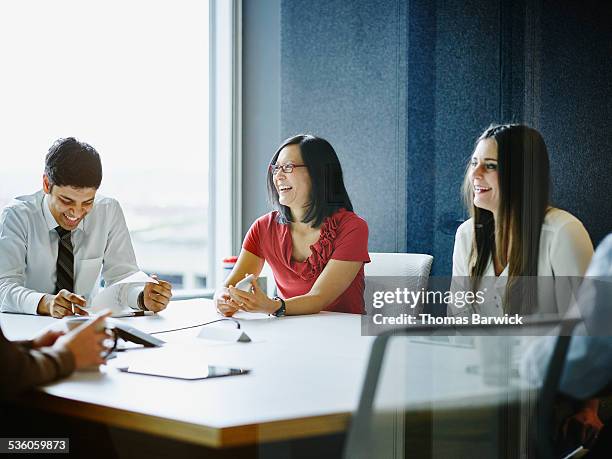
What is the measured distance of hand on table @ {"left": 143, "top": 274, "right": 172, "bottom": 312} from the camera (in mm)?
2008

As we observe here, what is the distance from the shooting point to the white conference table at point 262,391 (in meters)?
0.99

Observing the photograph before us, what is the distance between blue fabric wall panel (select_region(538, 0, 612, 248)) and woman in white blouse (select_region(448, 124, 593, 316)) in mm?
30

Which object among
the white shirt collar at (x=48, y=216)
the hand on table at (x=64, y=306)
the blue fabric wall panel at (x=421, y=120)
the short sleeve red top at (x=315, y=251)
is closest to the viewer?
the blue fabric wall panel at (x=421, y=120)

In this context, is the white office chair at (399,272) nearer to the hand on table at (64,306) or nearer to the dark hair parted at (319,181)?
the dark hair parted at (319,181)

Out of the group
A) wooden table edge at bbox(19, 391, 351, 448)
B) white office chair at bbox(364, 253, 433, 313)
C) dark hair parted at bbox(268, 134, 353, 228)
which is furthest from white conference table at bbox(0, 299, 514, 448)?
dark hair parted at bbox(268, 134, 353, 228)

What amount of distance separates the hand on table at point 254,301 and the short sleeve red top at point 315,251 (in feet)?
0.50

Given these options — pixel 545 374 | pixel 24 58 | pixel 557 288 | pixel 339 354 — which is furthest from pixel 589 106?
pixel 24 58

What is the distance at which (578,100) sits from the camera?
1.15m

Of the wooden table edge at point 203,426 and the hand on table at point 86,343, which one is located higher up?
the hand on table at point 86,343

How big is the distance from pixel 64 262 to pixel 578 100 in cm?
146

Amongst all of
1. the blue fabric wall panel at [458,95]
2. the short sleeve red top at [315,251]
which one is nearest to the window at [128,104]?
the short sleeve red top at [315,251]

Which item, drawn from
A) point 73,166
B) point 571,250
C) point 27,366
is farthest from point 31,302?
point 571,250

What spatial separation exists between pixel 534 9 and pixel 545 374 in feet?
1.88

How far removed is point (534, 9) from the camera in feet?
3.88
